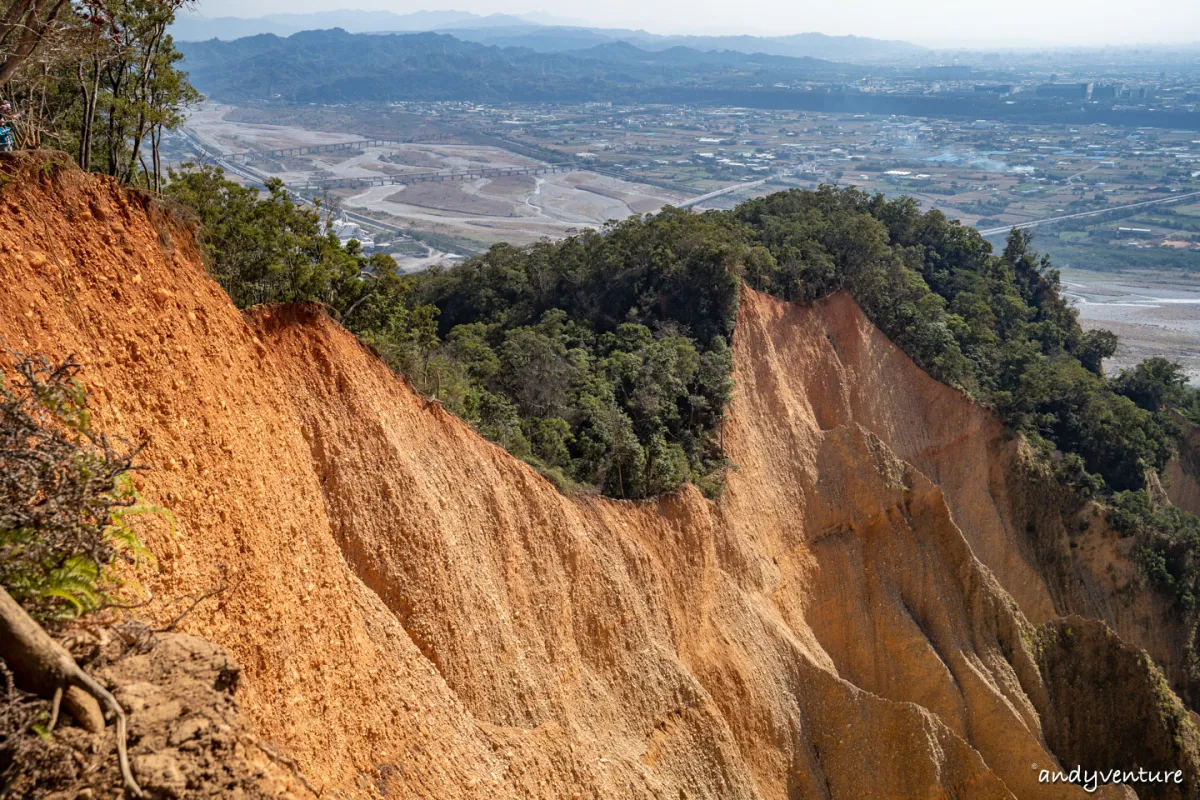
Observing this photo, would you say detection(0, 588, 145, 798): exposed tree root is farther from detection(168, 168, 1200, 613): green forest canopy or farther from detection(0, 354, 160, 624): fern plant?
detection(168, 168, 1200, 613): green forest canopy

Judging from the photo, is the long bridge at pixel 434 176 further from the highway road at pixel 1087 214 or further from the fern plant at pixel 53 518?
the fern plant at pixel 53 518

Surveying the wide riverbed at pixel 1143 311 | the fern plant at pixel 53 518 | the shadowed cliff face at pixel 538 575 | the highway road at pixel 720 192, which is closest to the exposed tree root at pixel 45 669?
the fern plant at pixel 53 518

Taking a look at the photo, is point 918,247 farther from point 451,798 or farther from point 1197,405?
point 451,798

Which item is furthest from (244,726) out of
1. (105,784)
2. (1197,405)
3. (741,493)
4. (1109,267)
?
(1109,267)

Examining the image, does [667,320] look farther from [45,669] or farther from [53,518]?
[45,669]

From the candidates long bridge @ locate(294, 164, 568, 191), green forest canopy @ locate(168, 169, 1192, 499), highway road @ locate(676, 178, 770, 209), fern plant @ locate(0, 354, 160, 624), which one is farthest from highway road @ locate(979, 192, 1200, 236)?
fern plant @ locate(0, 354, 160, 624)

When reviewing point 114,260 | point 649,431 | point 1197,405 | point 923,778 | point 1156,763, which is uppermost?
point 114,260
